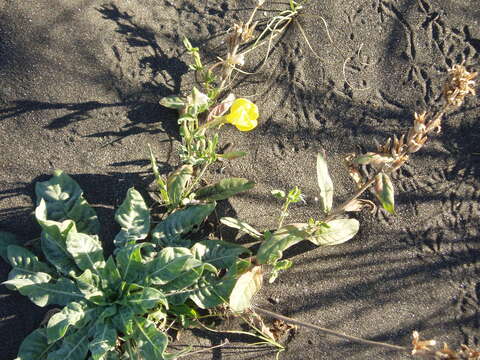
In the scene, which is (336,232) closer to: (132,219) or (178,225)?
(178,225)

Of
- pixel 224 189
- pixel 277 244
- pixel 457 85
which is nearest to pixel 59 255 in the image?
pixel 224 189

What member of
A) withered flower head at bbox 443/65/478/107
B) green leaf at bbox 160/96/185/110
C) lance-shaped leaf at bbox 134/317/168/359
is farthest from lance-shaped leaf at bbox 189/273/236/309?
withered flower head at bbox 443/65/478/107

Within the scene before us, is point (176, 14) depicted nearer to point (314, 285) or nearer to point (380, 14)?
point (380, 14)

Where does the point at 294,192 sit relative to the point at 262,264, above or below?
above

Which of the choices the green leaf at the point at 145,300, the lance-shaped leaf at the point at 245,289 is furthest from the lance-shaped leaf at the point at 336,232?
the green leaf at the point at 145,300

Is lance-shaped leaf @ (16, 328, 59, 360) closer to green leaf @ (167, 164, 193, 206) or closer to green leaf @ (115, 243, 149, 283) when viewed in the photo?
green leaf @ (115, 243, 149, 283)

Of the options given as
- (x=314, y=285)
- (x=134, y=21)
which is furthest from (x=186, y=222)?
(x=134, y=21)
